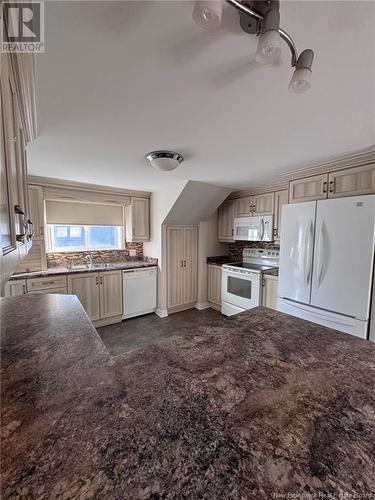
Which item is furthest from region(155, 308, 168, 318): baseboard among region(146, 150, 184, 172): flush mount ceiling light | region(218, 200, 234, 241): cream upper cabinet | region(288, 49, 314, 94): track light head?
region(288, 49, 314, 94): track light head

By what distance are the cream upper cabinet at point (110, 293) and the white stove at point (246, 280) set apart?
1.82 meters

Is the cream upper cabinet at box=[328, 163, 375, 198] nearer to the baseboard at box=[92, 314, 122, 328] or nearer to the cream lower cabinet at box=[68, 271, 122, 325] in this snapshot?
the cream lower cabinet at box=[68, 271, 122, 325]

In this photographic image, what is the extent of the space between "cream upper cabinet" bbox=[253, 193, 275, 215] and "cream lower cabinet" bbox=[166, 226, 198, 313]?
1.20 meters

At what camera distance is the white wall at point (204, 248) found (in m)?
4.21

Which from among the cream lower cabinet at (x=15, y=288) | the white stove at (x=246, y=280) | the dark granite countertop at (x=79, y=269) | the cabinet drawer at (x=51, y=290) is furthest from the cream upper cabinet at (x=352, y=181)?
the cream lower cabinet at (x=15, y=288)

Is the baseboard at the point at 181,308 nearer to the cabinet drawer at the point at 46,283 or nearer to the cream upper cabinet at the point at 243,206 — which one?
the cabinet drawer at the point at 46,283

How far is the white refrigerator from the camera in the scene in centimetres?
189

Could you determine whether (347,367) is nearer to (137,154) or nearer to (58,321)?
(58,321)

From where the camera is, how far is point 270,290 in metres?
3.04

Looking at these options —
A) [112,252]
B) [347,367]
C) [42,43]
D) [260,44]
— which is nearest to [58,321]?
[42,43]

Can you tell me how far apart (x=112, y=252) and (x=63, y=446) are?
374cm

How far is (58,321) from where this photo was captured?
1341 millimetres

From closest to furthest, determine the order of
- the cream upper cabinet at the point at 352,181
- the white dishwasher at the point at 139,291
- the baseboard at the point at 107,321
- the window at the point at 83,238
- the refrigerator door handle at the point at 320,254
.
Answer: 1. the cream upper cabinet at the point at 352,181
2. the refrigerator door handle at the point at 320,254
3. the baseboard at the point at 107,321
4. the window at the point at 83,238
5. the white dishwasher at the point at 139,291

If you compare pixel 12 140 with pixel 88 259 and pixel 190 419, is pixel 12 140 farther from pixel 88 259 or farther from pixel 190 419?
pixel 88 259
